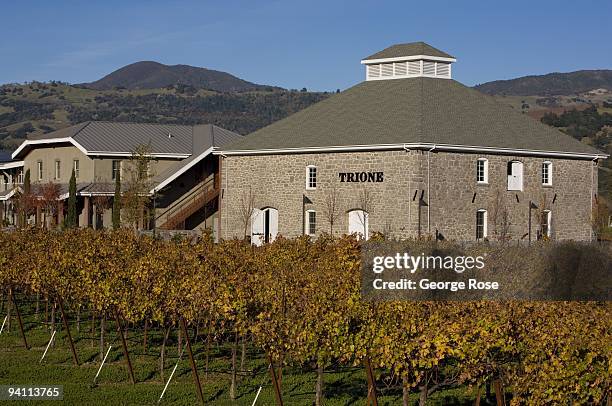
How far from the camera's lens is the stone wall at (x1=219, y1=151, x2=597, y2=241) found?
45.4 m

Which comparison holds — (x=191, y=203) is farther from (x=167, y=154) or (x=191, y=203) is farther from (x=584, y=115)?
(x=584, y=115)

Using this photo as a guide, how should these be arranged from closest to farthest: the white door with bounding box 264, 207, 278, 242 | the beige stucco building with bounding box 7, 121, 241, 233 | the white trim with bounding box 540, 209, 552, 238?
the white trim with bounding box 540, 209, 552, 238 → the white door with bounding box 264, 207, 278, 242 → the beige stucco building with bounding box 7, 121, 241, 233

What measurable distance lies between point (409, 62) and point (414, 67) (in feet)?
1.17

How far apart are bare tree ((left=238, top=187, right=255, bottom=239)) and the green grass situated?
76.2ft

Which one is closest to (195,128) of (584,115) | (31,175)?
(31,175)

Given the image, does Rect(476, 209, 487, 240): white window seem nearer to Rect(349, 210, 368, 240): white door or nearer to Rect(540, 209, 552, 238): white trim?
Rect(540, 209, 552, 238): white trim

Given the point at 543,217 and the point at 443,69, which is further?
the point at 443,69

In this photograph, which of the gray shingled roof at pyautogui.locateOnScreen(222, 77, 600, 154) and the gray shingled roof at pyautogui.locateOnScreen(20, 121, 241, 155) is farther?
the gray shingled roof at pyautogui.locateOnScreen(20, 121, 241, 155)

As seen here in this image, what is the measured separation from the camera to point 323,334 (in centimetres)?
1850

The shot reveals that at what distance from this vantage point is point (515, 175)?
4888 cm

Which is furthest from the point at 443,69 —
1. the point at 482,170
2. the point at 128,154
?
the point at 128,154

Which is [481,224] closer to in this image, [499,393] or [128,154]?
[128,154]

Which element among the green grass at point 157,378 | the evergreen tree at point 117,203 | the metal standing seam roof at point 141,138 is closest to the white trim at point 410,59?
the metal standing seam roof at point 141,138

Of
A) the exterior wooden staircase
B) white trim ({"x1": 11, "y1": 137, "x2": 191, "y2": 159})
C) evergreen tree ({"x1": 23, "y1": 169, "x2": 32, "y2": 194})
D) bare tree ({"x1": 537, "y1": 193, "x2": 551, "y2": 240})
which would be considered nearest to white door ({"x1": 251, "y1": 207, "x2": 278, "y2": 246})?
the exterior wooden staircase
